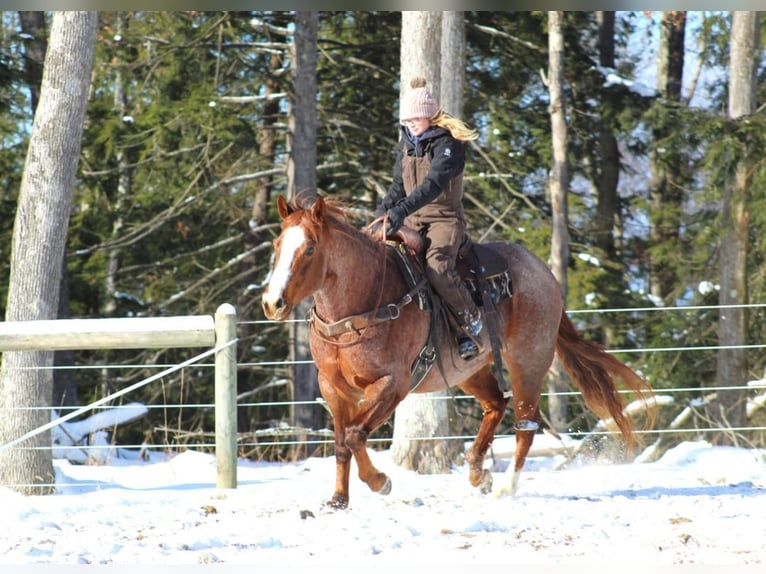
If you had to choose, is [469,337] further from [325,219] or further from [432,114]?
[432,114]

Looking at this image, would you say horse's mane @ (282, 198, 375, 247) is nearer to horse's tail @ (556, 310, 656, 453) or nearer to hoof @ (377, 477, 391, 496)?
hoof @ (377, 477, 391, 496)

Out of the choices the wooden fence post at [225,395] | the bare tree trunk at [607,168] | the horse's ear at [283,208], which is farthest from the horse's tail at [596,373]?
the bare tree trunk at [607,168]

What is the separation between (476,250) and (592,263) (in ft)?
27.6

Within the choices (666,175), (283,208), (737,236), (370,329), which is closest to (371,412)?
(370,329)

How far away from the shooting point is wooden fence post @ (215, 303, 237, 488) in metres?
6.96

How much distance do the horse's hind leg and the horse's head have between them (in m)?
2.05

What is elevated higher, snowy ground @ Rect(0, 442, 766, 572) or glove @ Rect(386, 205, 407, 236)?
glove @ Rect(386, 205, 407, 236)

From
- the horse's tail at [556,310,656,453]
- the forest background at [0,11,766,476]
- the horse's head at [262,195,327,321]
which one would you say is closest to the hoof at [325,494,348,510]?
the horse's head at [262,195,327,321]

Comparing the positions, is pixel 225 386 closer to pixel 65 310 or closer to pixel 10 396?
pixel 10 396

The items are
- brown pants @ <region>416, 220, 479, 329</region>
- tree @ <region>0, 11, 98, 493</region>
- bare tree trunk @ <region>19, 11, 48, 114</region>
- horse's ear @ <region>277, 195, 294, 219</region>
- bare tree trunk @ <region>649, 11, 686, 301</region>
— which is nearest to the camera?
horse's ear @ <region>277, 195, 294, 219</region>

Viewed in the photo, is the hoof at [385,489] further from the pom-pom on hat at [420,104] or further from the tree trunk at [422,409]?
the tree trunk at [422,409]

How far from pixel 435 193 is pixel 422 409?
3.10 meters

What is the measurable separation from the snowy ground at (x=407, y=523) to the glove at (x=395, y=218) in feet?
5.50

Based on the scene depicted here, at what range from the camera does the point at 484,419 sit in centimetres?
717
